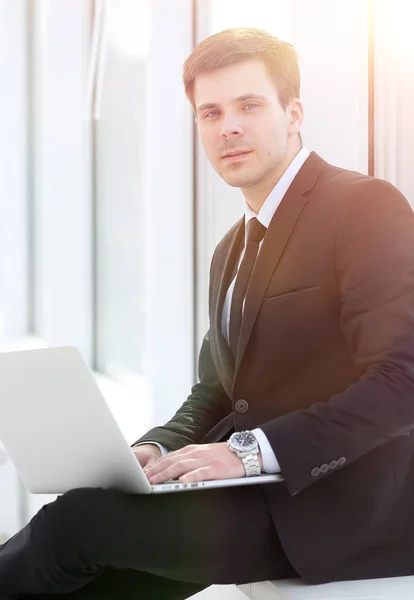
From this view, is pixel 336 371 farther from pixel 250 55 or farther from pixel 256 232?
pixel 250 55

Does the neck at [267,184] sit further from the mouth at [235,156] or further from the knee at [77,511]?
the knee at [77,511]

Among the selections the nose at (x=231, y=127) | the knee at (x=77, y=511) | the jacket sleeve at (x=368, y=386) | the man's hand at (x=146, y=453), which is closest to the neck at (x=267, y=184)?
the nose at (x=231, y=127)

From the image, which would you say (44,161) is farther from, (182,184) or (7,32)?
(182,184)

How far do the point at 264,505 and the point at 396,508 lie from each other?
235 mm

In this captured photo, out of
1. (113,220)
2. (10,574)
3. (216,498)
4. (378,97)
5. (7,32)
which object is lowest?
(10,574)

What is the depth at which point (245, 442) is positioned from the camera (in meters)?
1.35

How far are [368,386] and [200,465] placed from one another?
0.30m

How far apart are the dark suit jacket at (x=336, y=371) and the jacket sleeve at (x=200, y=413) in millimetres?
213

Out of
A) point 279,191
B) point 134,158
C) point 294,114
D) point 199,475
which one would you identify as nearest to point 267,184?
point 279,191

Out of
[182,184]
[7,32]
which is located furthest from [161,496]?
[7,32]

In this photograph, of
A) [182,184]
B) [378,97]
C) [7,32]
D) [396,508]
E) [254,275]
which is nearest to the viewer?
[396,508]

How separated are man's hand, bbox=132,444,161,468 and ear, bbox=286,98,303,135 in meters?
0.71

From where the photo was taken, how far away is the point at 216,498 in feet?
4.52

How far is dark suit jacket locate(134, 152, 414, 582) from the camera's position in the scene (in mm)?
1339
